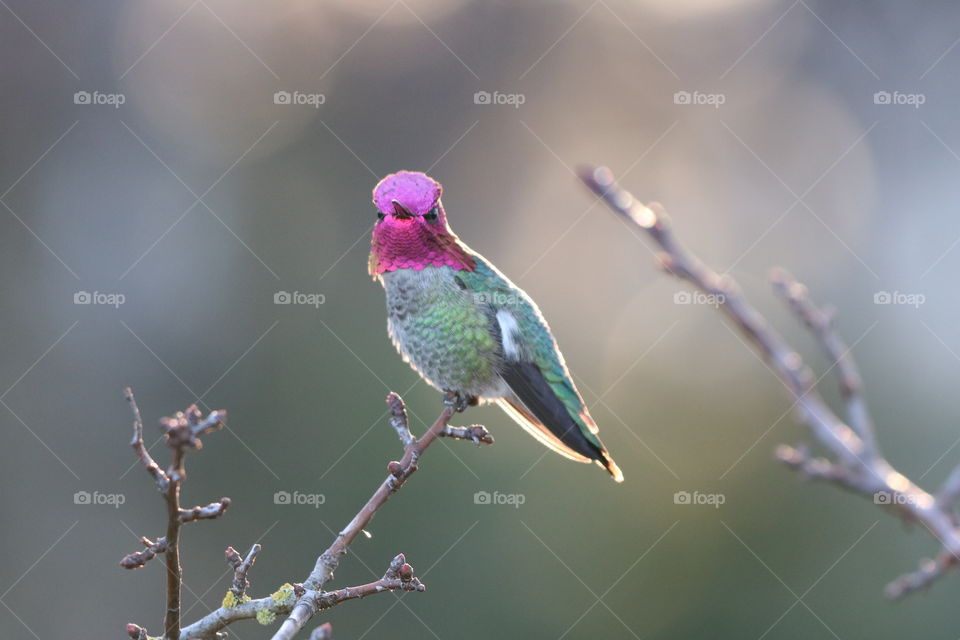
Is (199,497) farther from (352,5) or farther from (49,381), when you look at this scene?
(352,5)

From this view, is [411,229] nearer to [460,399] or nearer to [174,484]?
[460,399]

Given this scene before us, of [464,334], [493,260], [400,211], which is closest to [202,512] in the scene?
[400,211]

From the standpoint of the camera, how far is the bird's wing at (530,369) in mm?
3707

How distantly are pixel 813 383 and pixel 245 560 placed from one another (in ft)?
5.30

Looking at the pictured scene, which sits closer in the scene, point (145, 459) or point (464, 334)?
point (145, 459)

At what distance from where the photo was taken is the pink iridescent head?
333 cm

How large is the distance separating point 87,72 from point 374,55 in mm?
2915

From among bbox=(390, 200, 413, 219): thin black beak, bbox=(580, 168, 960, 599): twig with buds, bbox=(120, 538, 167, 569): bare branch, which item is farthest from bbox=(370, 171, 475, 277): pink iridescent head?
bbox=(580, 168, 960, 599): twig with buds

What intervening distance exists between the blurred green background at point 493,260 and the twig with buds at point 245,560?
4823 millimetres

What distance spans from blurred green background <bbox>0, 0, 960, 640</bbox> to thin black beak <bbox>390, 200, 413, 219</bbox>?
159 inches

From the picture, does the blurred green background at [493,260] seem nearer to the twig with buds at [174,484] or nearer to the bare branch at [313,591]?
the bare branch at [313,591]

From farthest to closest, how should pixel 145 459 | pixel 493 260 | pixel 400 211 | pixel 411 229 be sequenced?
pixel 493 260
pixel 411 229
pixel 400 211
pixel 145 459

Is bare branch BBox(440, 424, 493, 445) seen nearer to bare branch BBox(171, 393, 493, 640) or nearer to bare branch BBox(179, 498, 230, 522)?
bare branch BBox(171, 393, 493, 640)

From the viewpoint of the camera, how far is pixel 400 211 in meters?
3.41
